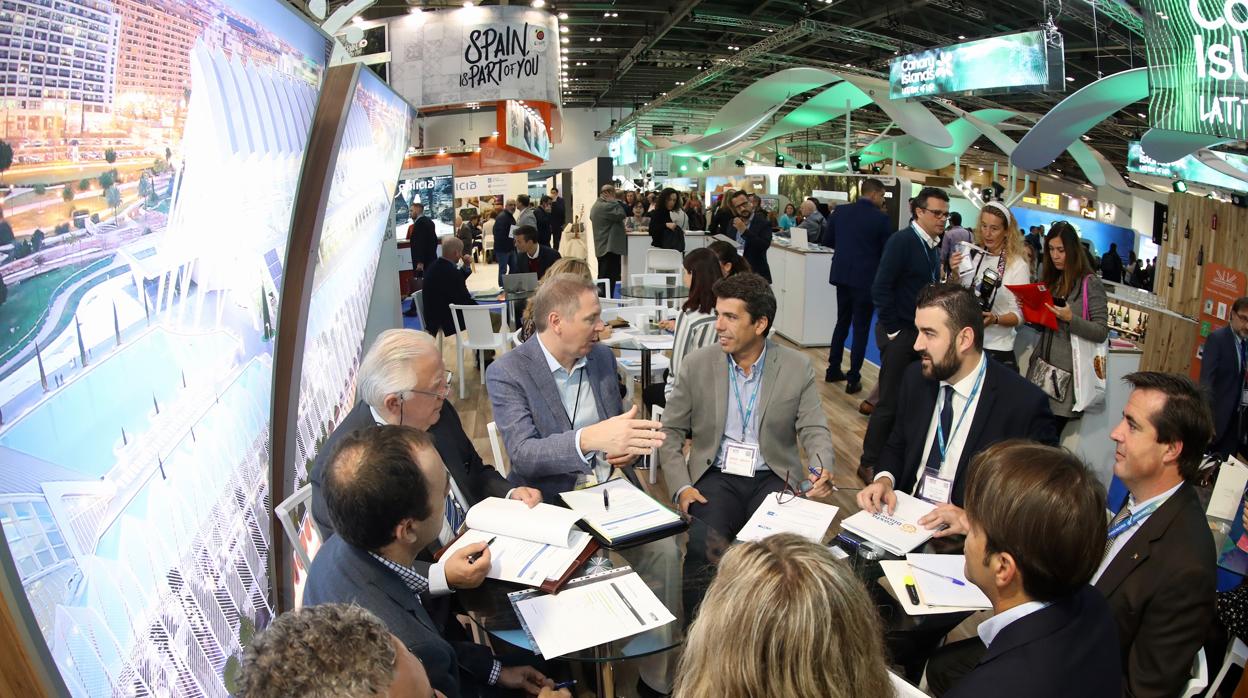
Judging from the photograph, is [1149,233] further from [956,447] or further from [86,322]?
[86,322]

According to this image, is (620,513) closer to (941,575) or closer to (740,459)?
(740,459)

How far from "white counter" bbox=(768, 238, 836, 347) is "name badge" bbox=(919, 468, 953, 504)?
5.38 metres

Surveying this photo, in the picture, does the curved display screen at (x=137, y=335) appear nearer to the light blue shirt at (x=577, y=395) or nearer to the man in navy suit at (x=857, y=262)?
the light blue shirt at (x=577, y=395)

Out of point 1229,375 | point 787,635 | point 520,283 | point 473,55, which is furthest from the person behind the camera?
point 520,283

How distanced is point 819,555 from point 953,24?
1437cm

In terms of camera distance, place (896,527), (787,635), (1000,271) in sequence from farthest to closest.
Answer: (1000,271), (896,527), (787,635)

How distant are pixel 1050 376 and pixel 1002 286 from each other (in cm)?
54

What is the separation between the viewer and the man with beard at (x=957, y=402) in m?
2.57

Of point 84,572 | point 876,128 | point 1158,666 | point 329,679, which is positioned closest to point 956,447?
point 1158,666

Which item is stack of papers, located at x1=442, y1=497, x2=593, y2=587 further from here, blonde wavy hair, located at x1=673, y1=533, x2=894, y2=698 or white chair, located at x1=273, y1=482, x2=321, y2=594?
blonde wavy hair, located at x1=673, y1=533, x2=894, y2=698

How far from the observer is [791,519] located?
7.35ft

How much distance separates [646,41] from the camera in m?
14.9

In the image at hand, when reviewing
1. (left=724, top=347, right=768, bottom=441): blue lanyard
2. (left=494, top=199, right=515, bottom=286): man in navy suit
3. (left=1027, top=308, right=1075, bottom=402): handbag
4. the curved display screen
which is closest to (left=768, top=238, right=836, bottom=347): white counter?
(left=1027, top=308, right=1075, bottom=402): handbag

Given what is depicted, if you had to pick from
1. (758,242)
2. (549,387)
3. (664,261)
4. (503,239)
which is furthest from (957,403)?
(503,239)
